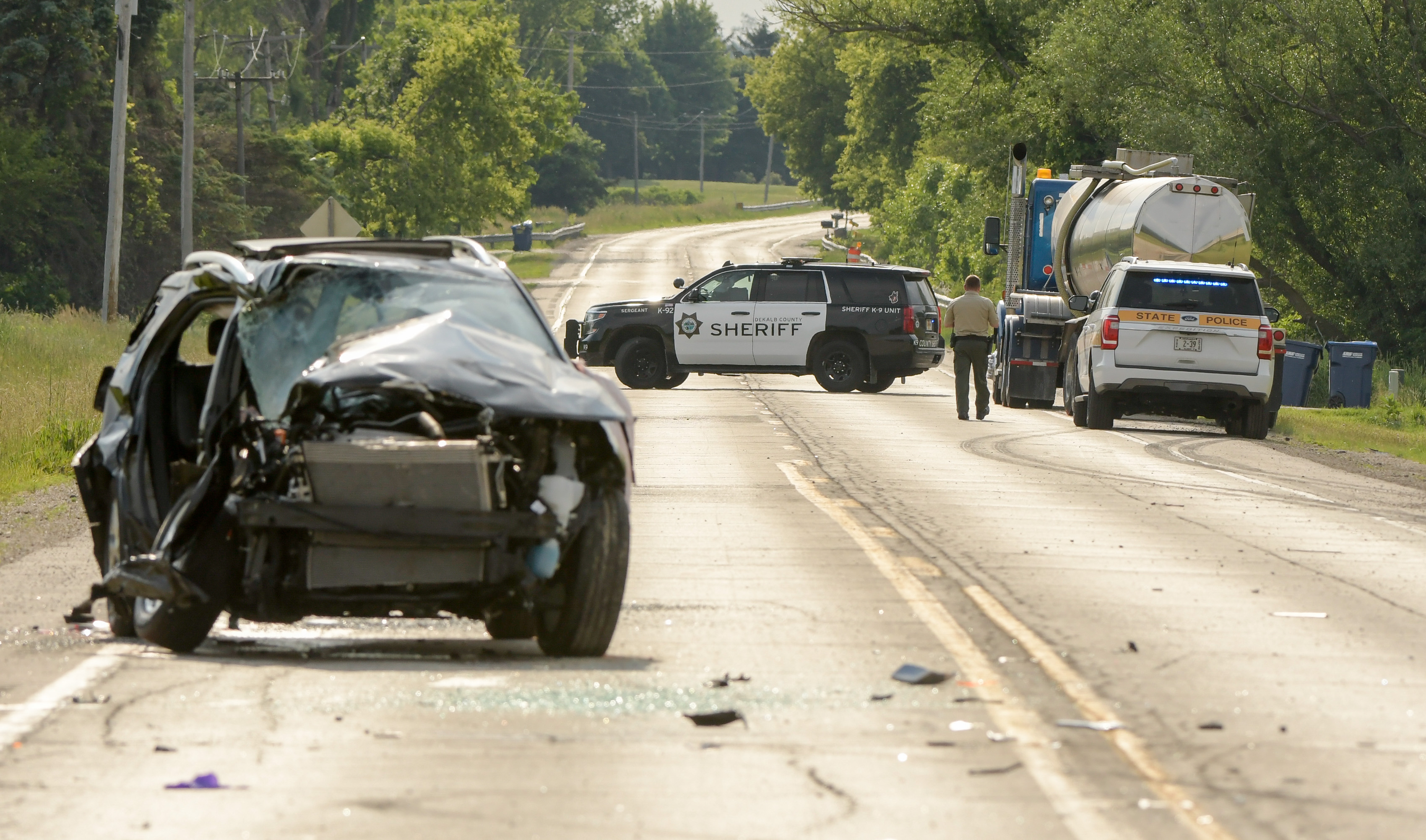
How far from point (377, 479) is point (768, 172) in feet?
433

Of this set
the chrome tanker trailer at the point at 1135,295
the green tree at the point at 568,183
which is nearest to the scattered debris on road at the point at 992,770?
the chrome tanker trailer at the point at 1135,295

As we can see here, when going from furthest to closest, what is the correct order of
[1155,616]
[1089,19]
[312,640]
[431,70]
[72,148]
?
[431,70] < [72,148] < [1089,19] < [1155,616] < [312,640]

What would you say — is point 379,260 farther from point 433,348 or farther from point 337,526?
point 337,526

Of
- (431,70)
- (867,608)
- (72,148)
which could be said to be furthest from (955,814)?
(431,70)

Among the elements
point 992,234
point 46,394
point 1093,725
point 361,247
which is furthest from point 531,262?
point 1093,725

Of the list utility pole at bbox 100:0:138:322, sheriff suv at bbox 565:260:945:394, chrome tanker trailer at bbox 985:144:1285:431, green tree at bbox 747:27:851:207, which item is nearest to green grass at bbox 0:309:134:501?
utility pole at bbox 100:0:138:322

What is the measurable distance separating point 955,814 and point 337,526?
2805 mm

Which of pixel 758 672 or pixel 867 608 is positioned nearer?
pixel 758 672

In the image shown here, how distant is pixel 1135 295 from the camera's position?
903 inches

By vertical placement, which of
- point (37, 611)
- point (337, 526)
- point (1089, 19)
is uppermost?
point (1089, 19)

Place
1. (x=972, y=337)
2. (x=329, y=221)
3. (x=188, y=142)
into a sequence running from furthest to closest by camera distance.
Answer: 1. (x=188, y=142)
2. (x=329, y=221)
3. (x=972, y=337)

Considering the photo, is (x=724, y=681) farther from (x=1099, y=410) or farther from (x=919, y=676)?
(x=1099, y=410)

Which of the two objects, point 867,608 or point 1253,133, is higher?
point 1253,133

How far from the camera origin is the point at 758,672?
7.63 meters
